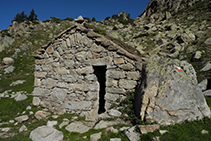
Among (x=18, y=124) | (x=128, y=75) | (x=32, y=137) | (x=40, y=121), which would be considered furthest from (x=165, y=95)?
(x=18, y=124)

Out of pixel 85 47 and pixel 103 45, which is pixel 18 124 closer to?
pixel 85 47

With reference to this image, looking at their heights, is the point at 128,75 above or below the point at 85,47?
below

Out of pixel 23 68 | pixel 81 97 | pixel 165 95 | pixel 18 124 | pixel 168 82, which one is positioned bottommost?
pixel 18 124

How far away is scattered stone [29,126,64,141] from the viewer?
3990 mm

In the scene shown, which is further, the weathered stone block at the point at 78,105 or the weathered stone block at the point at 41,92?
the weathered stone block at the point at 41,92

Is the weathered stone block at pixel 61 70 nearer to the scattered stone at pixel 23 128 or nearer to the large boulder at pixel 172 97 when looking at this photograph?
the scattered stone at pixel 23 128

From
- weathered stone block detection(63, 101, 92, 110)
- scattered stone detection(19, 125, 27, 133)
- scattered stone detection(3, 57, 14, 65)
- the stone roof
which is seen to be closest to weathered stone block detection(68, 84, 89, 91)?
weathered stone block detection(63, 101, 92, 110)

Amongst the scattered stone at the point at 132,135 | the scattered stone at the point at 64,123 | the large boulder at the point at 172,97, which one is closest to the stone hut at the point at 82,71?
the scattered stone at the point at 64,123

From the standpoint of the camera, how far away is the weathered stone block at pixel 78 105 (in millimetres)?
5566

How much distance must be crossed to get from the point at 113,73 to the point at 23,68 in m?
15.7

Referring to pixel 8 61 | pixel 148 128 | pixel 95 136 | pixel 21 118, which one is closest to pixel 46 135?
pixel 95 136

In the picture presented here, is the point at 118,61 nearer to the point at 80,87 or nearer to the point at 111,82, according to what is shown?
the point at 111,82

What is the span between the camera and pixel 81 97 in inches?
223

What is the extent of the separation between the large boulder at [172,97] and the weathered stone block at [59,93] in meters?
3.72
